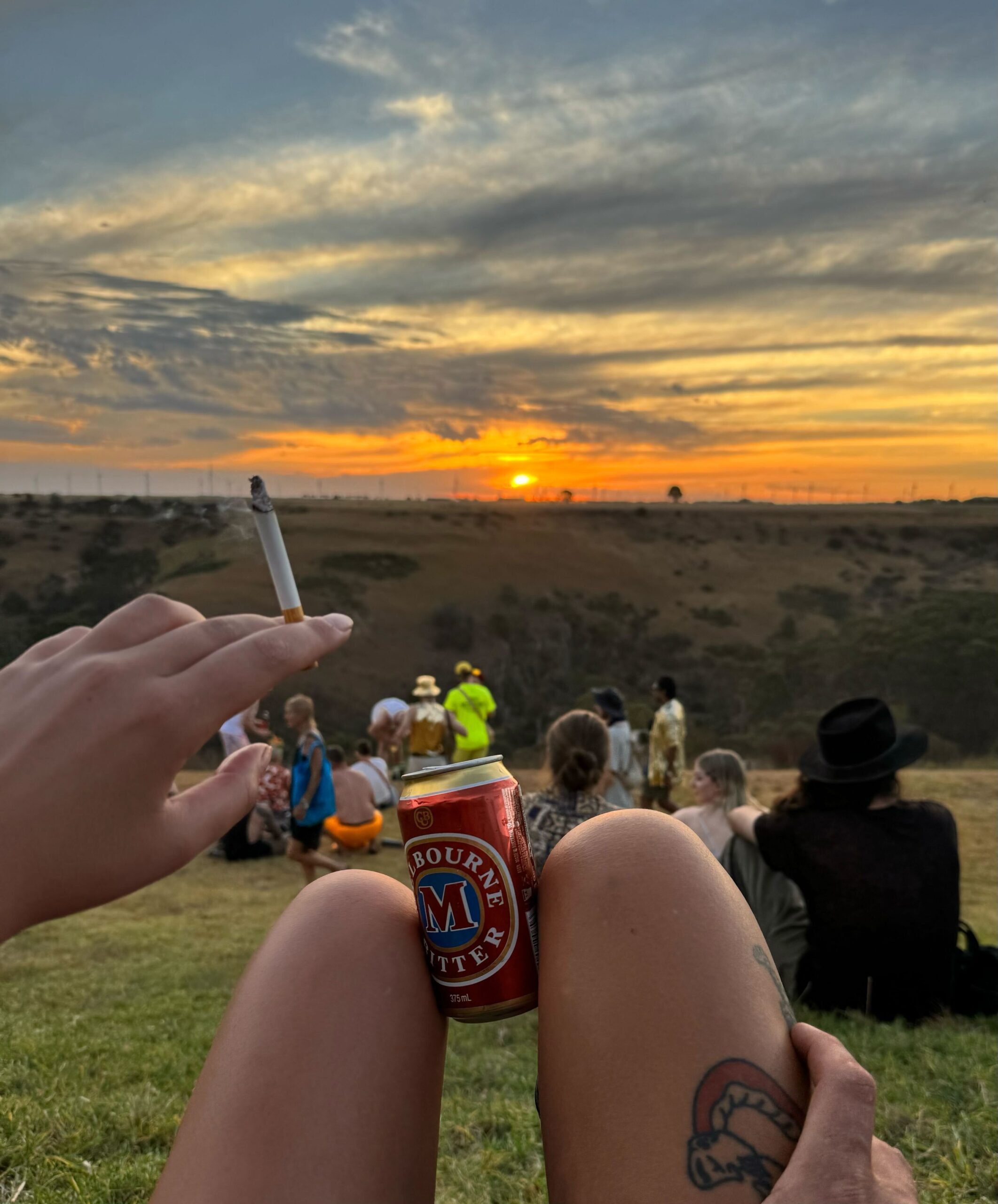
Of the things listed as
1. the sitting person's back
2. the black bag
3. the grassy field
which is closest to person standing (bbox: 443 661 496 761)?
the sitting person's back

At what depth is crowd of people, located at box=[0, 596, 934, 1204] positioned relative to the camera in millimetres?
1209

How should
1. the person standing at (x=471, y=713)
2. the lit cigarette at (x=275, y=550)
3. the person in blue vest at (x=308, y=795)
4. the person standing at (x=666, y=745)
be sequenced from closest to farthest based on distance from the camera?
the lit cigarette at (x=275, y=550), the person in blue vest at (x=308, y=795), the person standing at (x=666, y=745), the person standing at (x=471, y=713)

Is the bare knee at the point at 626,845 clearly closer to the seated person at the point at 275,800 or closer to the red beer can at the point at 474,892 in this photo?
the red beer can at the point at 474,892

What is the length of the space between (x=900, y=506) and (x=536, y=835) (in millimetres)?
84863

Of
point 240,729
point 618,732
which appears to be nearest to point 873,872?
point 618,732

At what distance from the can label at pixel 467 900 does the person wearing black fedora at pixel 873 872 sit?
3378 millimetres

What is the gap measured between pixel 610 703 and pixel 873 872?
6.51m

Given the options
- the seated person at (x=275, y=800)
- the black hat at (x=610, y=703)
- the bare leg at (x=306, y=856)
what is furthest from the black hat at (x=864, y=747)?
the seated person at (x=275, y=800)

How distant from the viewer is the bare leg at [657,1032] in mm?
1369

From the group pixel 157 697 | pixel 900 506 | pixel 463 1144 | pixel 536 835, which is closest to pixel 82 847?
pixel 157 697

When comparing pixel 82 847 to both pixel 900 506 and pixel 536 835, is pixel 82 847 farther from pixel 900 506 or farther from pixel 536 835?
pixel 900 506

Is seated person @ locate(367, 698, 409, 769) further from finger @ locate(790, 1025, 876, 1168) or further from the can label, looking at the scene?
finger @ locate(790, 1025, 876, 1168)

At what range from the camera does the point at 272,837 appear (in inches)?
443

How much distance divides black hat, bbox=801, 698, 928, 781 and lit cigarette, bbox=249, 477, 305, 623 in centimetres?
360
